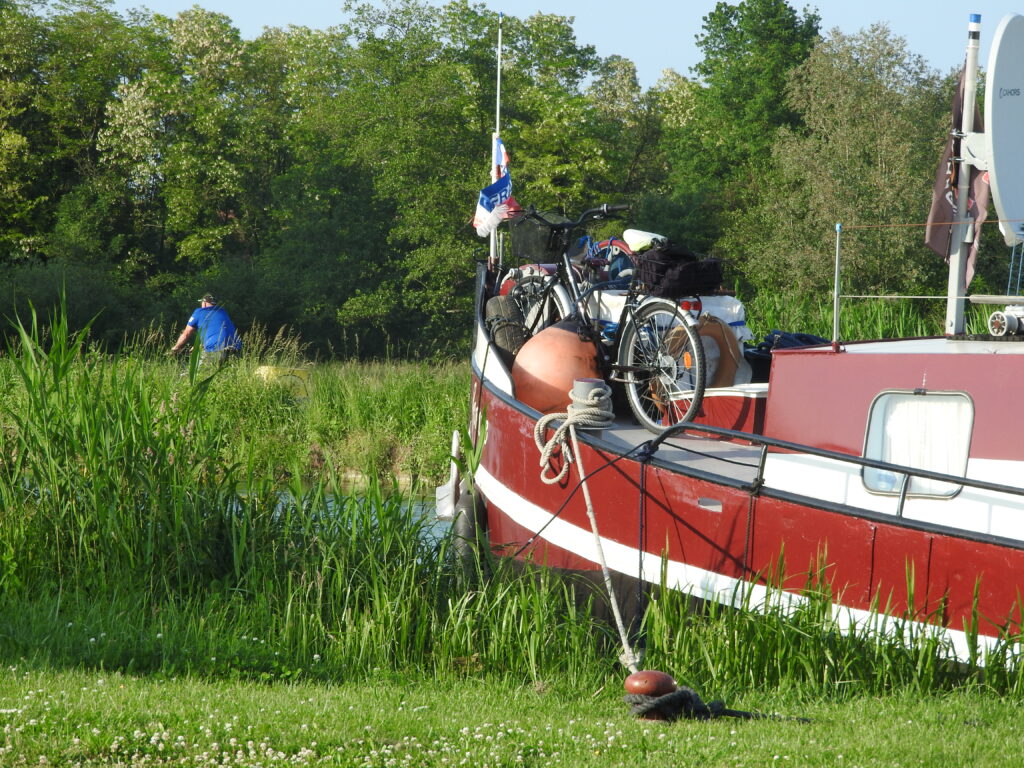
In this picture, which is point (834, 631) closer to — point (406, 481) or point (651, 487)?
point (651, 487)

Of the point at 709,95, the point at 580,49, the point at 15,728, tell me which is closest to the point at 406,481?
the point at 15,728

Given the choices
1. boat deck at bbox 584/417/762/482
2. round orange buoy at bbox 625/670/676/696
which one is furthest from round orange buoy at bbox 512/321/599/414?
round orange buoy at bbox 625/670/676/696

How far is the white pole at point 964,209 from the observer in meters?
6.42

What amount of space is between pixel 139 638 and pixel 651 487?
2787 mm

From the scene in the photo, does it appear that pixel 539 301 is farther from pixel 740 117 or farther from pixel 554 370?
pixel 740 117

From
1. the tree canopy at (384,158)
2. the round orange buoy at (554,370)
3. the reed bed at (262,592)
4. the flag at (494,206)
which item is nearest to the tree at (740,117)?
the tree canopy at (384,158)

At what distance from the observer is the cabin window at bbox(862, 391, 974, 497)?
5680 millimetres

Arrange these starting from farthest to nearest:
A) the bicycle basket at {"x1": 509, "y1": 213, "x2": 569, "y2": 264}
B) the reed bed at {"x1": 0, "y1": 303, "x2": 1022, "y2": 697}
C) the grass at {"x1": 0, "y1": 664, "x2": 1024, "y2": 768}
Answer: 1. the bicycle basket at {"x1": 509, "y1": 213, "x2": 569, "y2": 264}
2. the reed bed at {"x1": 0, "y1": 303, "x2": 1022, "y2": 697}
3. the grass at {"x1": 0, "y1": 664, "x2": 1024, "y2": 768}

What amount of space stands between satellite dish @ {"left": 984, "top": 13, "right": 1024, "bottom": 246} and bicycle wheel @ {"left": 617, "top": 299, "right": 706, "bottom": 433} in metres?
1.81

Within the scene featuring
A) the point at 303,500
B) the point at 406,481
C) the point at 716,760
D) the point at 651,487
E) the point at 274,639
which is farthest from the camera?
the point at 406,481

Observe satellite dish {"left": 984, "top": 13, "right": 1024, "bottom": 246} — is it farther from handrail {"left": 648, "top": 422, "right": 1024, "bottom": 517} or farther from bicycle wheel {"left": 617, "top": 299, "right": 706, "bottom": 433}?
bicycle wheel {"left": 617, "top": 299, "right": 706, "bottom": 433}

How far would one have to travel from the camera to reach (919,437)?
589 centimetres

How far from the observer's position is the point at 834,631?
215 inches

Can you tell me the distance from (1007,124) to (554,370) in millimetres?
3164
